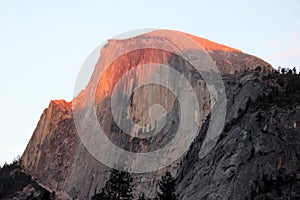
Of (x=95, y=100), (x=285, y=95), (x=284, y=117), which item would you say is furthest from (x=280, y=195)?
(x=95, y=100)

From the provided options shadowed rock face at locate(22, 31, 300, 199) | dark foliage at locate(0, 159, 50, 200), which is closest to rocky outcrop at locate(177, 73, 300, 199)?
shadowed rock face at locate(22, 31, 300, 199)

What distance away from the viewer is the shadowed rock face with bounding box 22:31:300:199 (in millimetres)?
88875

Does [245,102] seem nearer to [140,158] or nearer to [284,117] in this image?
[284,117]

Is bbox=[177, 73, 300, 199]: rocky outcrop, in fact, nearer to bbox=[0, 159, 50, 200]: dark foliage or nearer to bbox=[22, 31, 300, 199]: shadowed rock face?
bbox=[22, 31, 300, 199]: shadowed rock face

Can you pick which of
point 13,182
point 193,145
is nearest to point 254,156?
point 193,145

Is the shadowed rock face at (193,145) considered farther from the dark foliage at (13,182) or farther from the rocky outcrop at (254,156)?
the dark foliage at (13,182)

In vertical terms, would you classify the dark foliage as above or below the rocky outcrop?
above

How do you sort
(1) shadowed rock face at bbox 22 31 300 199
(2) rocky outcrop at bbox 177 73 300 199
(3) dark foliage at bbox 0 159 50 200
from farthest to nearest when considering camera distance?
(3) dark foliage at bbox 0 159 50 200, (1) shadowed rock face at bbox 22 31 300 199, (2) rocky outcrop at bbox 177 73 300 199

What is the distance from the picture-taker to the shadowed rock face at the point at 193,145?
88.9m

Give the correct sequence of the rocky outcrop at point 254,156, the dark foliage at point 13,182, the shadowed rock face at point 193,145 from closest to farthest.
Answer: the rocky outcrop at point 254,156, the shadowed rock face at point 193,145, the dark foliage at point 13,182

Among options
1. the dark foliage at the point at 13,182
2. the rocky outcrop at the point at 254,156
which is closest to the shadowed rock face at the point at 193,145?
the rocky outcrop at the point at 254,156

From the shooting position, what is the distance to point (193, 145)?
387 ft

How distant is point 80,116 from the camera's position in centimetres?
19350

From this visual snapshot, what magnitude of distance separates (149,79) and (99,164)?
30527mm
